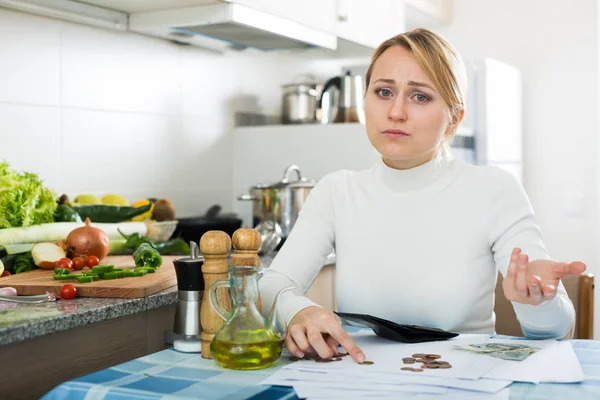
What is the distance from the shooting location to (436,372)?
1.06m

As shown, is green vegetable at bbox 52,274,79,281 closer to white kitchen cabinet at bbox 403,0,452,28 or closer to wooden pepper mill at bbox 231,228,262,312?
wooden pepper mill at bbox 231,228,262,312

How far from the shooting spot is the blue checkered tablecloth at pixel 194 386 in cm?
99

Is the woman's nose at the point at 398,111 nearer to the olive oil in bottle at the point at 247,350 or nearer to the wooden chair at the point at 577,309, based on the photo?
the olive oil in bottle at the point at 247,350

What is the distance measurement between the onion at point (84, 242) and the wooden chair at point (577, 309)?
3.29 ft

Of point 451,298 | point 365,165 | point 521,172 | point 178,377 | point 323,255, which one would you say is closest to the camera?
point 178,377

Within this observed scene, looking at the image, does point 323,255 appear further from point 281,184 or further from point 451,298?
point 281,184

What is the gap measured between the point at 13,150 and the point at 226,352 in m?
1.30

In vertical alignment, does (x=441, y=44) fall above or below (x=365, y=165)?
above

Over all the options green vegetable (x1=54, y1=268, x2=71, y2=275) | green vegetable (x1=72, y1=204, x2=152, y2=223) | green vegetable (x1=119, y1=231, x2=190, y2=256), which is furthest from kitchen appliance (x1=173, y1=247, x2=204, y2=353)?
green vegetable (x1=72, y1=204, x2=152, y2=223)

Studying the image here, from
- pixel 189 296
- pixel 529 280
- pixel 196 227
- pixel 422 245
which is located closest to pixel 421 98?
pixel 422 245

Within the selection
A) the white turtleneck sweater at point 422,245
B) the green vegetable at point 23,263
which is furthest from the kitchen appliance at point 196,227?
the white turtleneck sweater at point 422,245

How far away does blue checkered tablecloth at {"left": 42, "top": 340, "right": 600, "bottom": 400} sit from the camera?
0.99 meters

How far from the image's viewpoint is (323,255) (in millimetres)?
1668

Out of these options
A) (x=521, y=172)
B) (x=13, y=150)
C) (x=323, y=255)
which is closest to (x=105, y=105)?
(x=13, y=150)
